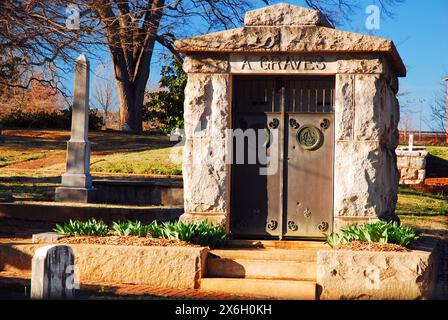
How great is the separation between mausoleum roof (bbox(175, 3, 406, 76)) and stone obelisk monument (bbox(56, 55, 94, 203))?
8.59m

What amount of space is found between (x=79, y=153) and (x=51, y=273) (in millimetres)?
11840

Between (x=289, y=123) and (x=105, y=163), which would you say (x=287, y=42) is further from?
(x=105, y=163)

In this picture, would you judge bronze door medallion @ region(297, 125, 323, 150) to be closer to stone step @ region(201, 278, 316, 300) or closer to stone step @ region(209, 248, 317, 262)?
stone step @ region(209, 248, 317, 262)

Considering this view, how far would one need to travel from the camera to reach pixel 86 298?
7.73 meters

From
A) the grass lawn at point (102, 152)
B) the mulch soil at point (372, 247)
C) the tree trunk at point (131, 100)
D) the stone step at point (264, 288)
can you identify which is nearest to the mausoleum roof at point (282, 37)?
the mulch soil at point (372, 247)

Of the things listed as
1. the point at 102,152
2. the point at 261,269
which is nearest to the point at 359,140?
the point at 261,269

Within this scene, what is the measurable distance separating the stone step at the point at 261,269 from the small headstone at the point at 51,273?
2.48 metres

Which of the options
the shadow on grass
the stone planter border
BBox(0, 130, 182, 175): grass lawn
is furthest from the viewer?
the shadow on grass

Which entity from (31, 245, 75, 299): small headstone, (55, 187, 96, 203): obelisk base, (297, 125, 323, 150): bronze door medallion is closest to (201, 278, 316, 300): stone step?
(31, 245, 75, 299): small headstone

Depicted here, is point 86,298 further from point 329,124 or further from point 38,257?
point 329,124

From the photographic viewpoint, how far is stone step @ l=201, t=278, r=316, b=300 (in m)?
8.48

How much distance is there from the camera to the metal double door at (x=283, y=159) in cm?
1027

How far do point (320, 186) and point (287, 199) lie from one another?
0.51 m

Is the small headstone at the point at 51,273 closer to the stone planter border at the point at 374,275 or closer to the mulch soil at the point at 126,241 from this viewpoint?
the mulch soil at the point at 126,241
